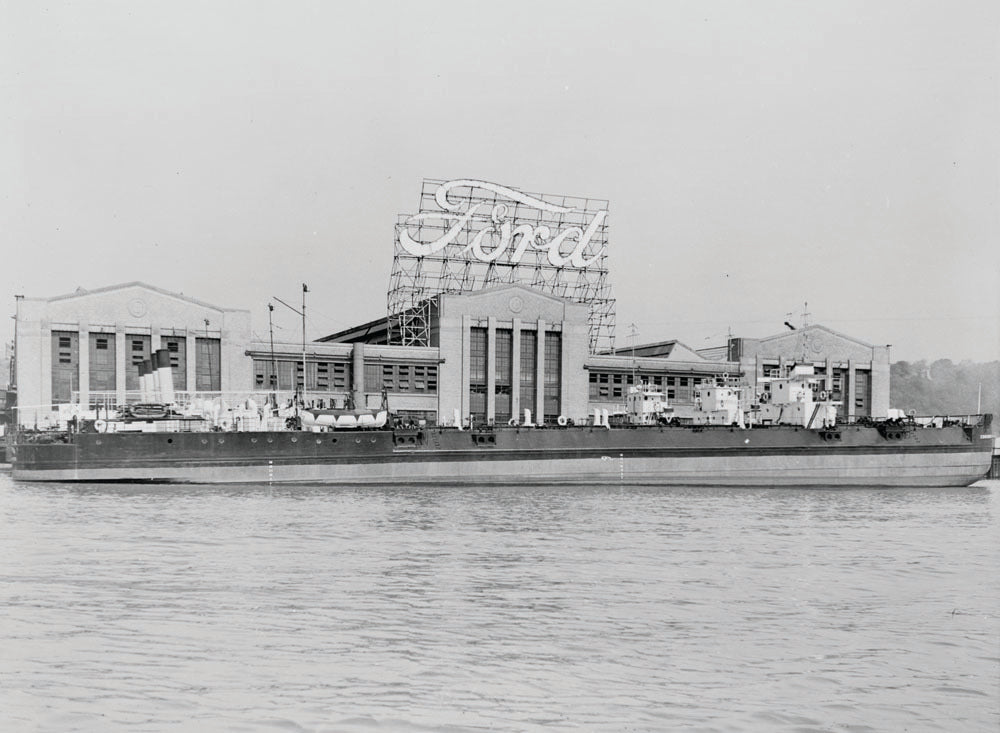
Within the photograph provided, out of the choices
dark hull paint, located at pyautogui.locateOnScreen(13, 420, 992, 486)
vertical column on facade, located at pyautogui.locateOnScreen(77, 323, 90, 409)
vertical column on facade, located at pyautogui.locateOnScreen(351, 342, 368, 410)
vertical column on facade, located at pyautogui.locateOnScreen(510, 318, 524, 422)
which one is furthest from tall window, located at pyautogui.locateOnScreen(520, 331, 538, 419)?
vertical column on facade, located at pyautogui.locateOnScreen(77, 323, 90, 409)

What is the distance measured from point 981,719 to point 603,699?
14.9 ft

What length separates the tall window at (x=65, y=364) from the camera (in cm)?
6406

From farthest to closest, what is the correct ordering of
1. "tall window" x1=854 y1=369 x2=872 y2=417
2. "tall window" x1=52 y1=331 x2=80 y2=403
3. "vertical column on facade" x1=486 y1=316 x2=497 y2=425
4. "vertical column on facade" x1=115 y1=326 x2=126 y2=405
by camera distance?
"tall window" x1=854 y1=369 x2=872 y2=417 < "vertical column on facade" x1=486 y1=316 x2=497 y2=425 < "vertical column on facade" x1=115 y1=326 x2=126 y2=405 < "tall window" x1=52 y1=331 x2=80 y2=403

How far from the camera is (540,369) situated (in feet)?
244

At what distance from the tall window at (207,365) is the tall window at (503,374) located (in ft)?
66.4

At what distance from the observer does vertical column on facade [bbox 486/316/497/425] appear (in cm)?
7275

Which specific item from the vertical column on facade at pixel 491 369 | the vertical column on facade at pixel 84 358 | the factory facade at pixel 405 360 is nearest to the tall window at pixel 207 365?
the factory facade at pixel 405 360

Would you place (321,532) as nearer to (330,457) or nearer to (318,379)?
(330,457)

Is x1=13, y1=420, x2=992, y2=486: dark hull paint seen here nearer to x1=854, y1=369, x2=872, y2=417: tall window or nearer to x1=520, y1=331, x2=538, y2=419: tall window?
x1=520, y1=331, x2=538, y2=419: tall window

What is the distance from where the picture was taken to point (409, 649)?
14273 millimetres

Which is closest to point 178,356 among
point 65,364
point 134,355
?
point 134,355

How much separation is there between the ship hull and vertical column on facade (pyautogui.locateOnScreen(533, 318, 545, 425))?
2412 centimetres

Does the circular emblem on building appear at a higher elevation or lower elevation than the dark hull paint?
higher

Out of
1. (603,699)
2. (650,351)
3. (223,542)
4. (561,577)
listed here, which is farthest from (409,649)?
(650,351)
